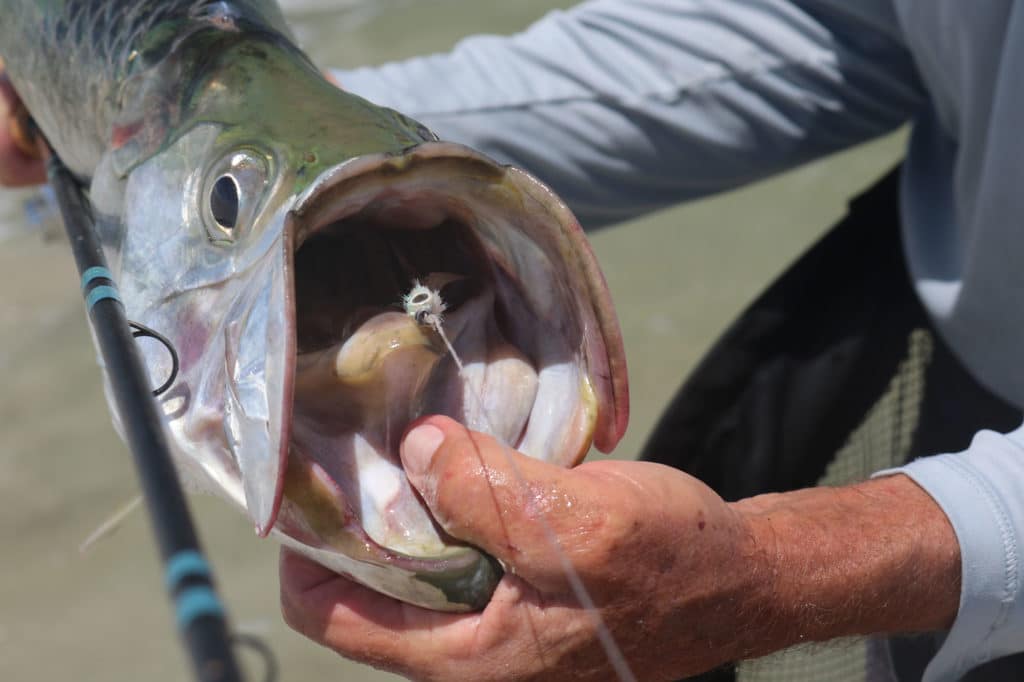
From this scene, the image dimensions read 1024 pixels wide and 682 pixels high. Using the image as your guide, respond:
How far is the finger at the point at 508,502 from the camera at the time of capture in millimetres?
1000

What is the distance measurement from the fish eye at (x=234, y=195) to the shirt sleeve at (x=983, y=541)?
864 mm

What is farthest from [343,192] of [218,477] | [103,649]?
[103,649]

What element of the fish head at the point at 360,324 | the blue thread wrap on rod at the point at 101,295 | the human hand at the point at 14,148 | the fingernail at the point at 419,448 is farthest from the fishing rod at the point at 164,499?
the human hand at the point at 14,148

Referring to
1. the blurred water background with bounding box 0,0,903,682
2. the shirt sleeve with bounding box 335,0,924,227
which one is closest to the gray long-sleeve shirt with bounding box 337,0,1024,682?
the shirt sleeve with bounding box 335,0,924,227

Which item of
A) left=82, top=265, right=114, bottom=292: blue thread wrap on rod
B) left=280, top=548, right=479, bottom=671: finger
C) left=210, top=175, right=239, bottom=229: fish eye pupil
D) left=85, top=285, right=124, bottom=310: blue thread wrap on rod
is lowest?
left=280, top=548, right=479, bottom=671: finger

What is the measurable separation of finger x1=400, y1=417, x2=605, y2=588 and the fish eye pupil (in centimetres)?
33

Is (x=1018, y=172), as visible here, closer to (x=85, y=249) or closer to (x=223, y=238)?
(x=223, y=238)

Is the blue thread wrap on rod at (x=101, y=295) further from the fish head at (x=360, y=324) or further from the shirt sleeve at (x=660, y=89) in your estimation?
the shirt sleeve at (x=660, y=89)

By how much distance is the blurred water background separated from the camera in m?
2.32

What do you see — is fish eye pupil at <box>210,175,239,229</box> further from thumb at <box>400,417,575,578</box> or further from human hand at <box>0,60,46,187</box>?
human hand at <box>0,60,46,187</box>

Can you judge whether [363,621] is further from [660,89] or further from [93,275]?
[660,89]

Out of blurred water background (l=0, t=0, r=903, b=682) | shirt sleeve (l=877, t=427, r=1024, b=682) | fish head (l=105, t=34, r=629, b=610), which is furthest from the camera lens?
blurred water background (l=0, t=0, r=903, b=682)

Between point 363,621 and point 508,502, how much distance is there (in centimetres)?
21

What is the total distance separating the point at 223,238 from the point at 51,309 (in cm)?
270
